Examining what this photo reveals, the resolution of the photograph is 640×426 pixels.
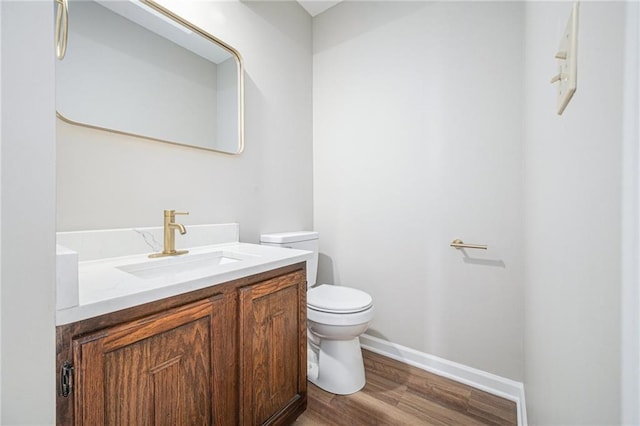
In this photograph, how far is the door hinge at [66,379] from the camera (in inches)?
23.4

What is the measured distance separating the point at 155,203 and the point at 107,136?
33 cm

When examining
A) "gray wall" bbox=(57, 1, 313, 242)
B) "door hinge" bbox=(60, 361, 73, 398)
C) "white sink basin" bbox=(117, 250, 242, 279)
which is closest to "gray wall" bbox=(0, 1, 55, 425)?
"door hinge" bbox=(60, 361, 73, 398)

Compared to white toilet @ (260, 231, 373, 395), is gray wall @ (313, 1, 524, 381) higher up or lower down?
higher up

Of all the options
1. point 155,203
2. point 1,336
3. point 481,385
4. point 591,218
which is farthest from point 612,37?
point 481,385

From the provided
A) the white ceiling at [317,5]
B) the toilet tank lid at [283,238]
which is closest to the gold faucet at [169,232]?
the toilet tank lid at [283,238]

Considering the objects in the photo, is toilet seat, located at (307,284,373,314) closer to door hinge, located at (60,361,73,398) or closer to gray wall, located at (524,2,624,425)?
gray wall, located at (524,2,624,425)

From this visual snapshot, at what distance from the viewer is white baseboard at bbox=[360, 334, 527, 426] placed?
147 cm

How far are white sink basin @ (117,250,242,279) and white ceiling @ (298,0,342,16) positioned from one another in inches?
78.3

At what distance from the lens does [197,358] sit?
0.84m

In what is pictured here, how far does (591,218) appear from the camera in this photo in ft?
1.46

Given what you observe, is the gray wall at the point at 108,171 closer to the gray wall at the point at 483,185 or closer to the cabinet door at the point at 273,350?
the gray wall at the point at 483,185

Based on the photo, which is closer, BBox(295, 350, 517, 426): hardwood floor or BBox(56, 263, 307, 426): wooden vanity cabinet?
BBox(56, 263, 307, 426): wooden vanity cabinet

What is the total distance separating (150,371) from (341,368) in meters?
1.10

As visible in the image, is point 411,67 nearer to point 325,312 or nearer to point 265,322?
point 325,312
